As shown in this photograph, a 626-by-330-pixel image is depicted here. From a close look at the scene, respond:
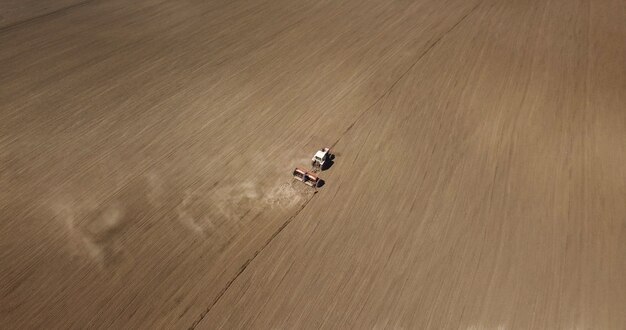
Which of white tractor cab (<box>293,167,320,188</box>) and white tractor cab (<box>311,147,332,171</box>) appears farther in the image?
white tractor cab (<box>311,147,332,171</box>)

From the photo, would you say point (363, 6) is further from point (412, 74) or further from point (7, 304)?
point (7, 304)

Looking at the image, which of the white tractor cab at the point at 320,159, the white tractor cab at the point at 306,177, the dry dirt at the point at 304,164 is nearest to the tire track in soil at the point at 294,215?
the dry dirt at the point at 304,164

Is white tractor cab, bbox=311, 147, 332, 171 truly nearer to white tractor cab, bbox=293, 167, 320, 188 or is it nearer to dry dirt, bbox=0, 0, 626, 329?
dry dirt, bbox=0, 0, 626, 329

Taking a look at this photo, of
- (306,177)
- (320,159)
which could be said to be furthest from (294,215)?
(320,159)

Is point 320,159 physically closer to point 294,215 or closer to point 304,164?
point 304,164

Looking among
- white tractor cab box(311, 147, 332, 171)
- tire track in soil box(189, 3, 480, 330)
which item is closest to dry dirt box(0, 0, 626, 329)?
tire track in soil box(189, 3, 480, 330)

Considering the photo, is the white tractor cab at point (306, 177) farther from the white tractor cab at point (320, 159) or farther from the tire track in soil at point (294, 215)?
the white tractor cab at point (320, 159)

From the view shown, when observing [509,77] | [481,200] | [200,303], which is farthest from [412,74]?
[200,303]
